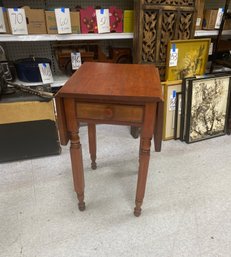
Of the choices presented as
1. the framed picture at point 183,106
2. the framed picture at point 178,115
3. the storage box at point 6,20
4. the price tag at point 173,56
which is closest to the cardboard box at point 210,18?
the price tag at point 173,56

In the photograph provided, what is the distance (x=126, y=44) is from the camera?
6.96ft

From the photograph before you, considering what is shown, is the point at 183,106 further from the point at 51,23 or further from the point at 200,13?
the point at 51,23

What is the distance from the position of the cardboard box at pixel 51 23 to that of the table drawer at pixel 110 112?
93 cm

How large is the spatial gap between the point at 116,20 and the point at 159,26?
323mm

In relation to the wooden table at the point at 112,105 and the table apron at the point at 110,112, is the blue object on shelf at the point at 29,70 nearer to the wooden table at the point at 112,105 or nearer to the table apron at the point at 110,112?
the wooden table at the point at 112,105

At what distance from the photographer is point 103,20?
1619mm

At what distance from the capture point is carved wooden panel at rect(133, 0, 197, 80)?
1.58 metres

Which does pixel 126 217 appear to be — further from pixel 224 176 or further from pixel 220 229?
pixel 224 176

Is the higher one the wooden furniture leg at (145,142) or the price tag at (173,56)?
the price tag at (173,56)

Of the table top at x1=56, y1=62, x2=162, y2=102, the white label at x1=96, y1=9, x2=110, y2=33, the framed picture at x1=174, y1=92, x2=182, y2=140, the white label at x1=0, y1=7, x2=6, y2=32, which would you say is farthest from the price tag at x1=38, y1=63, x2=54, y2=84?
the framed picture at x1=174, y1=92, x2=182, y2=140

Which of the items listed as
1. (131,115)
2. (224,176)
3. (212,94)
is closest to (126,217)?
(131,115)

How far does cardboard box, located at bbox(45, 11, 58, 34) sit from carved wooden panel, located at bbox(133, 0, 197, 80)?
583 mm

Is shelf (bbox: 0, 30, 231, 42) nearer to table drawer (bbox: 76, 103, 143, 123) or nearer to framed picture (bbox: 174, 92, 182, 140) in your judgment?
framed picture (bbox: 174, 92, 182, 140)

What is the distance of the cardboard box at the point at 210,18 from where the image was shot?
1.79 meters
